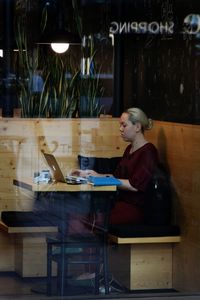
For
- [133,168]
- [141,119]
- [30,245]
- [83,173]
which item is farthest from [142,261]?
[141,119]

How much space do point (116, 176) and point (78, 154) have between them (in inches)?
17.6

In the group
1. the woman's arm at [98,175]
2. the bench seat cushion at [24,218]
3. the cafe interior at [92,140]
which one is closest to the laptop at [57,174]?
the cafe interior at [92,140]

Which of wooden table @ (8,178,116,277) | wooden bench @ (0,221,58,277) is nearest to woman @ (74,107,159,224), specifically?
wooden table @ (8,178,116,277)

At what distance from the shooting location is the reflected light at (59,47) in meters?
6.95

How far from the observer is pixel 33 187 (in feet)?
21.5

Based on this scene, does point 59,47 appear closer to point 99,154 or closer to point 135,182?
point 99,154

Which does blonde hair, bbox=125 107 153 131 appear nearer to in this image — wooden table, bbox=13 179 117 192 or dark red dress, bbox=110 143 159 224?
dark red dress, bbox=110 143 159 224

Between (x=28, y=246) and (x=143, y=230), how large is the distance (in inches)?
37.5

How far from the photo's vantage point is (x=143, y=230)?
6340 mm

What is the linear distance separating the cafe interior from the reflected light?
1 centimetres

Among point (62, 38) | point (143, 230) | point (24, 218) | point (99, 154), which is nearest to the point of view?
point (143, 230)

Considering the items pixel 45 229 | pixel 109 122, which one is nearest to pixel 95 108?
pixel 109 122

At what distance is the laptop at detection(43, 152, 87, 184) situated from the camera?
6.29m

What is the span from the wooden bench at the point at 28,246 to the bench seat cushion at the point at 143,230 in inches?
20.7
